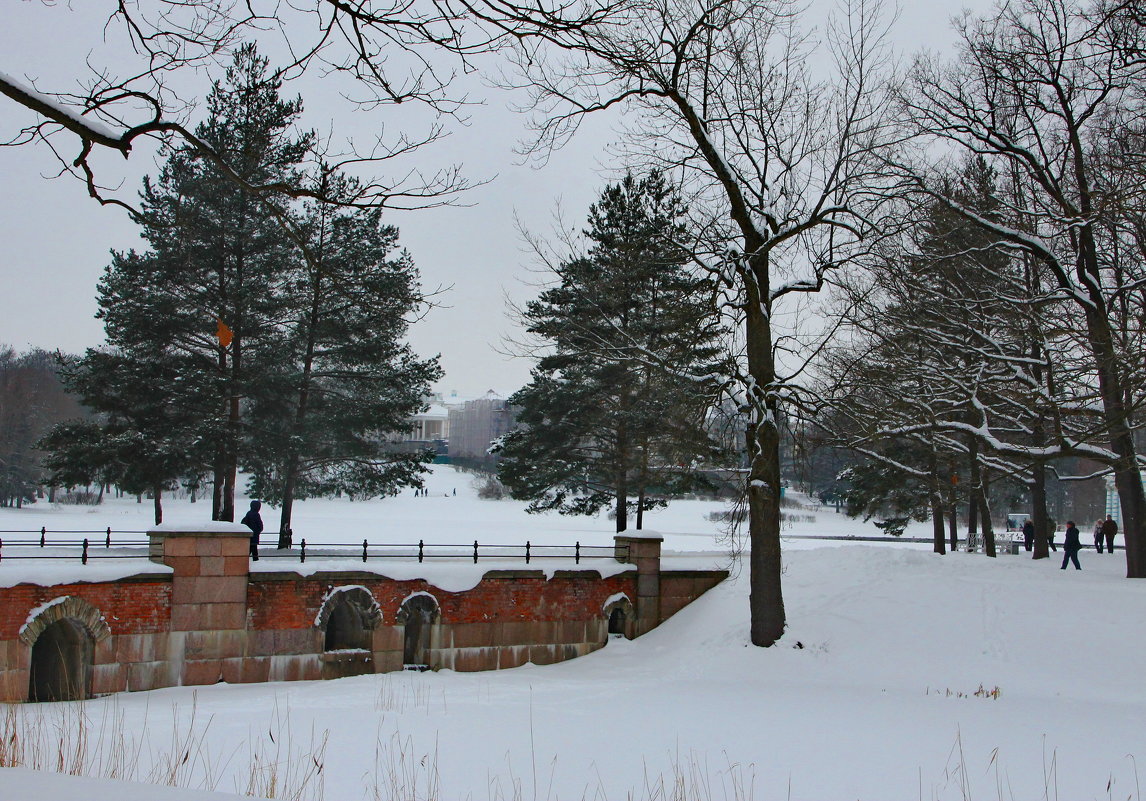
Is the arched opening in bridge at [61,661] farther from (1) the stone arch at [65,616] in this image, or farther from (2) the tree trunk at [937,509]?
(2) the tree trunk at [937,509]

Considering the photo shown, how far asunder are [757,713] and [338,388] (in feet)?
53.4

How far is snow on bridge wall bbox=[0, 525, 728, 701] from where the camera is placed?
46.6ft

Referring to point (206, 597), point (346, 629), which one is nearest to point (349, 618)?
point (346, 629)

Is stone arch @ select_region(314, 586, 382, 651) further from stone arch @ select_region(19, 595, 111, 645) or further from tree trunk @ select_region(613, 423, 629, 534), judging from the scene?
tree trunk @ select_region(613, 423, 629, 534)

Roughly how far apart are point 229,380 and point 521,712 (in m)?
14.0

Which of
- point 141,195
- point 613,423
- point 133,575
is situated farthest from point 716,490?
point 141,195

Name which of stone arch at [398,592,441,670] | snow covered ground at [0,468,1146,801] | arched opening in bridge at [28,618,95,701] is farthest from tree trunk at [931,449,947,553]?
arched opening in bridge at [28,618,95,701]

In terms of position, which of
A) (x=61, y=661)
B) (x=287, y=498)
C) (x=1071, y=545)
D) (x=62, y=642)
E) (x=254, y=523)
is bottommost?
(x=61, y=661)

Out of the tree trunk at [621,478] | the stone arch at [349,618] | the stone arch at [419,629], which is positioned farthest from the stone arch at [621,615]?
the tree trunk at [621,478]

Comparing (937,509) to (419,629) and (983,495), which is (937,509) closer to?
(983,495)

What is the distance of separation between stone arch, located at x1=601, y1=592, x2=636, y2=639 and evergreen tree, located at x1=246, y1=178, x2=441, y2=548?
24.0 feet

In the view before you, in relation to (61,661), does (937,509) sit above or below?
above

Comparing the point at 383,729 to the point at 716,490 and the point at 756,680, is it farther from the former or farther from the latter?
the point at 716,490

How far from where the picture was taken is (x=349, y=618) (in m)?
17.1
